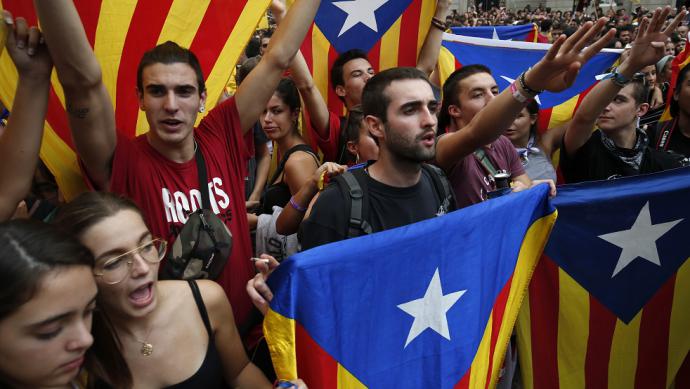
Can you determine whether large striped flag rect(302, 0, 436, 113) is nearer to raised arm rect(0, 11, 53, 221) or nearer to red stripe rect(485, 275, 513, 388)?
red stripe rect(485, 275, 513, 388)

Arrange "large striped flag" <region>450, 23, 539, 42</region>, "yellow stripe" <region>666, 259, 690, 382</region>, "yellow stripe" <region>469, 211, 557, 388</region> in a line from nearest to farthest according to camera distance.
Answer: "yellow stripe" <region>469, 211, 557, 388</region> → "yellow stripe" <region>666, 259, 690, 382</region> → "large striped flag" <region>450, 23, 539, 42</region>

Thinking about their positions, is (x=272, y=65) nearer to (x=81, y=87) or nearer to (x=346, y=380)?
(x=81, y=87)

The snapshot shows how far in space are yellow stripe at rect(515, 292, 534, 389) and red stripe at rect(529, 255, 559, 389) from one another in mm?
16

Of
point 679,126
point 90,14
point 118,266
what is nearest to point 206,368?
point 118,266

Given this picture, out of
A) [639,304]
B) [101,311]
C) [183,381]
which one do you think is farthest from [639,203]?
[101,311]

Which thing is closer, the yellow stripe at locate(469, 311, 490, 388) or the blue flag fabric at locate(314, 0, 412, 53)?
the yellow stripe at locate(469, 311, 490, 388)

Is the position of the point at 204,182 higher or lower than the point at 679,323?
higher

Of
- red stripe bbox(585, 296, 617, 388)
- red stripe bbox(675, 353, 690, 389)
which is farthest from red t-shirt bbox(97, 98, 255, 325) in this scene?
red stripe bbox(675, 353, 690, 389)

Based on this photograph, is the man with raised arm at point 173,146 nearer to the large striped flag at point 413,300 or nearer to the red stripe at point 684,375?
the large striped flag at point 413,300

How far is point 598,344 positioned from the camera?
2779 millimetres

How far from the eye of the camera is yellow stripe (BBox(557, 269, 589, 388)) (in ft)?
8.97

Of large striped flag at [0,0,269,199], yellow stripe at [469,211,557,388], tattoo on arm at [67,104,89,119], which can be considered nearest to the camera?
tattoo on arm at [67,104,89,119]

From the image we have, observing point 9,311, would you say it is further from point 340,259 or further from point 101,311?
point 340,259

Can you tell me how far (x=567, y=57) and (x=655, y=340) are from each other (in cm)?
141
